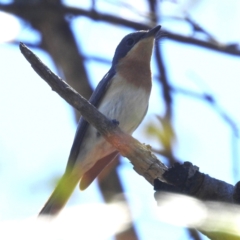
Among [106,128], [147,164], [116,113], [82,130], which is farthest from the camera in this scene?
[82,130]

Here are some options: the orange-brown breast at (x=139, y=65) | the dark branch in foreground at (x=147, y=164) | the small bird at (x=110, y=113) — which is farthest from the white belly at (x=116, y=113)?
the dark branch in foreground at (x=147, y=164)

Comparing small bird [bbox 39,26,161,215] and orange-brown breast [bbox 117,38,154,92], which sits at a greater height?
A: orange-brown breast [bbox 117,38,154,92]

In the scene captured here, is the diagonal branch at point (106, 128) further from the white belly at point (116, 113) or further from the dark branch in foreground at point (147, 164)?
the white belly at point (116, 113)

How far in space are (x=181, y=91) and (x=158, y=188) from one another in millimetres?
1515

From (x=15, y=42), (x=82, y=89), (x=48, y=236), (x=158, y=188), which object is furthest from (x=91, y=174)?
(x=48, y=236)

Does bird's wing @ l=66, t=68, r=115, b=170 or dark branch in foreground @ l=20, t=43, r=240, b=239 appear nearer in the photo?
dark branch in foreground @ l=20, t=43, r=240, b=239

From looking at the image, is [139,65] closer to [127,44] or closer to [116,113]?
[127,44]

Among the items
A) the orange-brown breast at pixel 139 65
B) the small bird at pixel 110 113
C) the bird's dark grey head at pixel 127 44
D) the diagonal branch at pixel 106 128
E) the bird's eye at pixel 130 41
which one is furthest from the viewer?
the bird's eye at pixel 130 41

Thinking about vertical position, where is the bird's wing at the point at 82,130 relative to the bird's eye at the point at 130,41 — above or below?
below

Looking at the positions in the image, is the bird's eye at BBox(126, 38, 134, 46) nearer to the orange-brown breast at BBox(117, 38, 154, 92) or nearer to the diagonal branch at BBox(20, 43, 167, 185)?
the orange-brown breast at BBox(117, 38, 154, 92)

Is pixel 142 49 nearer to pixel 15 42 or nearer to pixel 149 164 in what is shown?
pixel 15 42

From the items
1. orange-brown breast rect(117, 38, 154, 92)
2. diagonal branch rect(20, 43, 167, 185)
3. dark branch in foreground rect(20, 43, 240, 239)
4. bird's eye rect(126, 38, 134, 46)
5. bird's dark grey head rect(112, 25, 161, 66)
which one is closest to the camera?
dark branch in foreground rect(20, 43, 240, 239)

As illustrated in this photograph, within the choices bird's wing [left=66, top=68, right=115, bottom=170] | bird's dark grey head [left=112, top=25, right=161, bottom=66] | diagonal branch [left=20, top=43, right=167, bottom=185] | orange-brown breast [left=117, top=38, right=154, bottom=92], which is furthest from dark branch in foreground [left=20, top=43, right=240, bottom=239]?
bird's dark grey head [left=112, top=25, right=161, bottom=66]

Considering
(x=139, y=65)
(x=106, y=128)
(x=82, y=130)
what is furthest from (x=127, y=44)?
(x=106, y=128)
